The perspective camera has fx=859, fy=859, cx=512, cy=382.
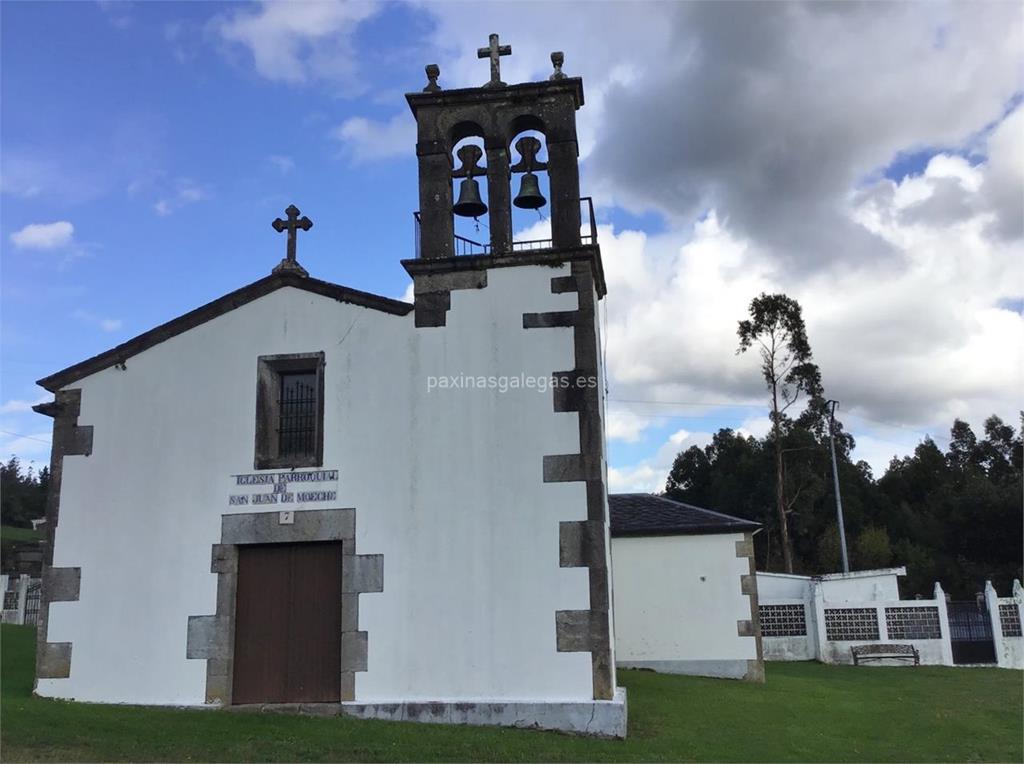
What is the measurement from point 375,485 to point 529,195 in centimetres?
386

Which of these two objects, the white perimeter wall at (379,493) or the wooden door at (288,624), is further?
the wooden door at (288,624)

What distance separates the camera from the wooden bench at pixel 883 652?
63.8 feet

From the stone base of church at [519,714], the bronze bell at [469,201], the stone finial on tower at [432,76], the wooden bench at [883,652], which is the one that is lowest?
the wooden bench at [883,652]

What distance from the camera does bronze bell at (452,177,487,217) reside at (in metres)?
10.3

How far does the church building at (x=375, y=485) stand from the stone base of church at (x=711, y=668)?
7632 mm

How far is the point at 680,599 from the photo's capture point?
53.8ft

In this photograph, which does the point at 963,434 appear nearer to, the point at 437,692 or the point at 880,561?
the point at 880,561

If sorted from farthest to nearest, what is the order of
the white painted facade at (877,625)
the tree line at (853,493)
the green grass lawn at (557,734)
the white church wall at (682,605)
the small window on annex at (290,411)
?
the tree line at (853,493) → the white painted facade at (877,625) → the white church wall at (682,605) → the small window on annex at (290,411) → the green grass lawn at (557,734)

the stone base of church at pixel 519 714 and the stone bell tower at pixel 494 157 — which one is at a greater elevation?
the stone bell tower at pixel 494 157

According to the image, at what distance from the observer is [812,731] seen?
32.5 ft

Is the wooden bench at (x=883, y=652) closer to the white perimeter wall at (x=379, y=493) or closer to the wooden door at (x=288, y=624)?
the white perimeter wall at (x=379, y=493)

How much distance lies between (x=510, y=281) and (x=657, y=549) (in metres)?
8.55

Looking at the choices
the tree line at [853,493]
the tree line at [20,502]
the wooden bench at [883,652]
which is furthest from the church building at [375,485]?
the tree line at [20,502]

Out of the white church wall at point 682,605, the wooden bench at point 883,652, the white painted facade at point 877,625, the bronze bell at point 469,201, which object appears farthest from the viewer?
the white painted facade at point 877,625
